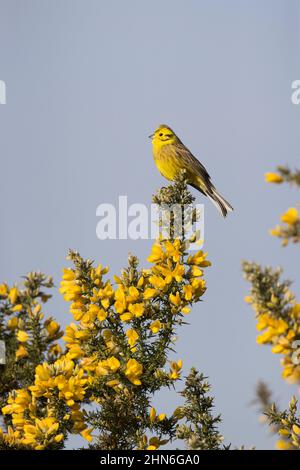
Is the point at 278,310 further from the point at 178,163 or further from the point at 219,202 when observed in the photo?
the point at 178,163

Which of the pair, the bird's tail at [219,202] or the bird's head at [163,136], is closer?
the bird's tail at [219,202]

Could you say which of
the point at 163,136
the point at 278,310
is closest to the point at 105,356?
the point at 278,310

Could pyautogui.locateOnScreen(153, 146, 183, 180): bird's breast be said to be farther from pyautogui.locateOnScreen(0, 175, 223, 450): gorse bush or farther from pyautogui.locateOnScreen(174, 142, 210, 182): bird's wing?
pyautogui.locateOnScreen(0, 175, 223, 450): gorse bush

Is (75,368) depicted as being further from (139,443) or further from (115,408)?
(139,443)

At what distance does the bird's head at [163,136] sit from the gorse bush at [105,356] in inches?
266

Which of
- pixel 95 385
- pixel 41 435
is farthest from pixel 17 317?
pixel 41 435

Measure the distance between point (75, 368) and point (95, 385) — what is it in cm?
22

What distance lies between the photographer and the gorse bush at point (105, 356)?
4.22m

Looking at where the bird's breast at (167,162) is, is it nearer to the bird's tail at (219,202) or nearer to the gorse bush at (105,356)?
the bird's tail at (219,202)

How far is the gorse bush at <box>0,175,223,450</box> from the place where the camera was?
422 cm

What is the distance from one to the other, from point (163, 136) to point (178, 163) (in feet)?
3.11

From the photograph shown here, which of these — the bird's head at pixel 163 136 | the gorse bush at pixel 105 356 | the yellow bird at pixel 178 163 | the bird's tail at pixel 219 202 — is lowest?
the gorse bush at pixel 105 356

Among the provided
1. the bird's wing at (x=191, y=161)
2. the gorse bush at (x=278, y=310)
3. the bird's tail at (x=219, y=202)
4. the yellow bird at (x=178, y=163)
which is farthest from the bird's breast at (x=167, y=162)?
the gorse bush at (x=278, y=310)

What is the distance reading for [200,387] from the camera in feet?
14.8
